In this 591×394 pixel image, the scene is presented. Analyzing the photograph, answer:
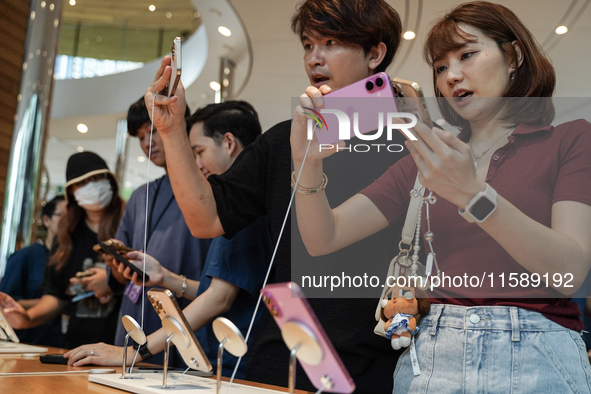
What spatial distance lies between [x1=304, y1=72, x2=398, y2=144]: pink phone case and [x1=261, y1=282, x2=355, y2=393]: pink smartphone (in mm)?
332

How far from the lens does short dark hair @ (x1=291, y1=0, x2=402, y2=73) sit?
3.42 ft

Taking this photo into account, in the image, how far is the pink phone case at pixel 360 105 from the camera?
0.76 meters

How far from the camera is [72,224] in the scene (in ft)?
7.50

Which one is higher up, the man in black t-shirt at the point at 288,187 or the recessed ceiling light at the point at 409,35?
the recessed ceiling light at the point at 409,35

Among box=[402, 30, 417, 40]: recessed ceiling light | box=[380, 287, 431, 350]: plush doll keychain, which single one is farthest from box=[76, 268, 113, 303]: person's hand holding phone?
box=[402, 30, 417, 40]: recessed ceiling light

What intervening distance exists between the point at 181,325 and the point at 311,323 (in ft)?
1.12

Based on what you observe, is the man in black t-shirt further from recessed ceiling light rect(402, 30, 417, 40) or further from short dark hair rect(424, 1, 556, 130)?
recessed ceiling light rect(402, 30, 417, 40)

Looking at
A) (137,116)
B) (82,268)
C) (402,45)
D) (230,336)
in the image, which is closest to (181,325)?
(230,336)

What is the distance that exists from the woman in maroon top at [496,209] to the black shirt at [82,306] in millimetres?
1391

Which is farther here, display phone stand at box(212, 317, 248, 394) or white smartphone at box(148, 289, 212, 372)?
white smartphone at box(148, 289, 212, 372)

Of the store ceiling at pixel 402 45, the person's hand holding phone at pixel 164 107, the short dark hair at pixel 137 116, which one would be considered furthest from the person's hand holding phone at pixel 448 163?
the store ceiling at pixel 402 45

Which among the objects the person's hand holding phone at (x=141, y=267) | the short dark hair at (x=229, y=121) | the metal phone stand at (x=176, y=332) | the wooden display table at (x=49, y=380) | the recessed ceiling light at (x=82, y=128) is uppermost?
the recessed ceiling light at (x=82, y=128)

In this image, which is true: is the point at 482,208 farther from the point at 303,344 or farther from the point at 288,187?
the point at 288,187

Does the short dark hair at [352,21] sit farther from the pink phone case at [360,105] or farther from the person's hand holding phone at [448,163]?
the person's hand holding phone at [448,163]
